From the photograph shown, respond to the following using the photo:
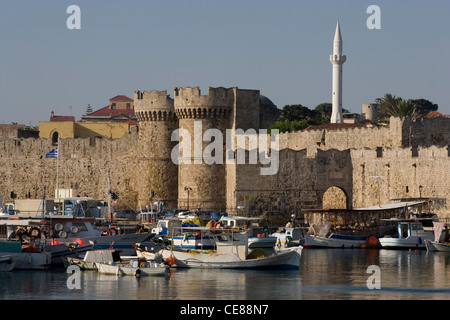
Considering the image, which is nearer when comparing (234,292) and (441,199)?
(234,292)

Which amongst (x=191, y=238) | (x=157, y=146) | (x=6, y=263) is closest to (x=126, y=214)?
(x=157, y=146)

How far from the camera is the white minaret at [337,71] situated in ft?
260

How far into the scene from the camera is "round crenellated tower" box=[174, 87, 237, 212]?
5694cm

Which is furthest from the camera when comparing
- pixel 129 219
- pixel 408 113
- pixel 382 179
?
pixel 408 113

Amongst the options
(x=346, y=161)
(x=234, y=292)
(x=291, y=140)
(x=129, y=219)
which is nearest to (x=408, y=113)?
(x=291, y=140)

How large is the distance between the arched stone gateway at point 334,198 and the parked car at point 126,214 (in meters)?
10.7

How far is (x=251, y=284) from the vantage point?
34.0 m

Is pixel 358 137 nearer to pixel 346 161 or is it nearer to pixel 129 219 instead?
pixel 346 161

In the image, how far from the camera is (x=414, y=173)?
52844 mm

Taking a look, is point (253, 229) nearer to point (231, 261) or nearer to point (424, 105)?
point (231, 261)

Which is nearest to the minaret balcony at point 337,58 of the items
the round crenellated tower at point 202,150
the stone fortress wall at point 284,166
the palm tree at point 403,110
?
the palm tree at point 403,110

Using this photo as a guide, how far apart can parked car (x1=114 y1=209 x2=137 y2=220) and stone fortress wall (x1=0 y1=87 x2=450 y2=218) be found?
2.50ft

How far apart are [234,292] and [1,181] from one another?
4058 cm

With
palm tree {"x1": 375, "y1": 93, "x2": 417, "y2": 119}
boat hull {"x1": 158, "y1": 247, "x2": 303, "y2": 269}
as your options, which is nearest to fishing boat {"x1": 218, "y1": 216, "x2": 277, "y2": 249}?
boat hull {"x1": 158, "y1": 247, "x2": 303, "y2": 269}
